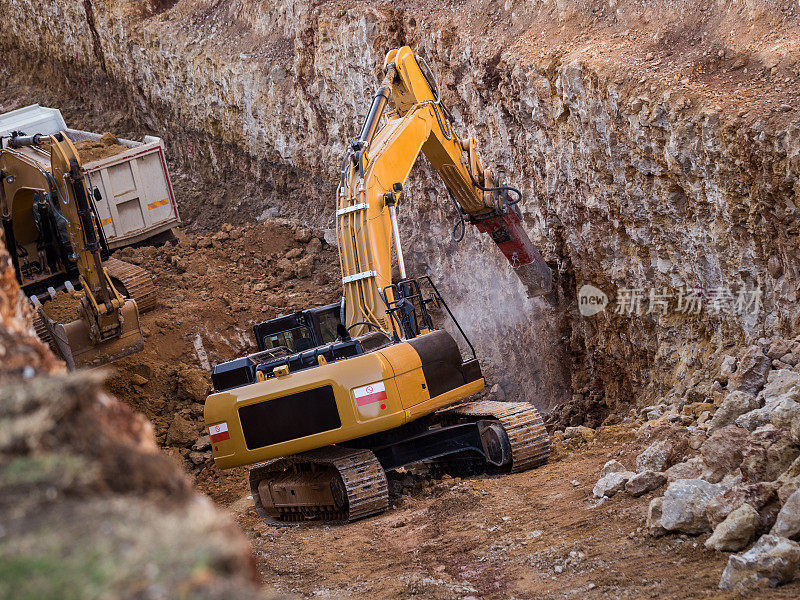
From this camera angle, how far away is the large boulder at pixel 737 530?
5.06 m

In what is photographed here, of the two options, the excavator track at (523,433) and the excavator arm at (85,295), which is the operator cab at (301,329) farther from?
the excavator arm at (85,295)

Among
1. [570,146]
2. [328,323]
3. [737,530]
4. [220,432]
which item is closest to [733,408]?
[737,530]

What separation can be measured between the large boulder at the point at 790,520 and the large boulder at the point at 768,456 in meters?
0.78

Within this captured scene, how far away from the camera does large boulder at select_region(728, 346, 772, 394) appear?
7.55 meters

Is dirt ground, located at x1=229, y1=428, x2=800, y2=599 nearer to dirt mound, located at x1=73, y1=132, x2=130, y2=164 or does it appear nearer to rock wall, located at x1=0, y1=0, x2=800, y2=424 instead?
rock wall, located at x1=0, y1=0, x2=800, y2=424

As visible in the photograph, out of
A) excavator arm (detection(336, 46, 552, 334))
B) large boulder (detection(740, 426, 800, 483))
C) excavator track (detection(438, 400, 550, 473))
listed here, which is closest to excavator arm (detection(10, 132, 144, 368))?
excavator arm (detection(336, 46, 552, 334))

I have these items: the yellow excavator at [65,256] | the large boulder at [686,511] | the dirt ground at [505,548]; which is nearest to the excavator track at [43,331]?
the yellow excavator at [65,256]

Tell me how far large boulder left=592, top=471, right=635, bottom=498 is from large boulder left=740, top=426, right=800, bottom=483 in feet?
3.82

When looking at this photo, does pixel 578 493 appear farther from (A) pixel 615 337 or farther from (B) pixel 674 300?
(A) pixel 615 337

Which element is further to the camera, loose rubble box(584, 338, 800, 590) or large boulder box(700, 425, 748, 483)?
large boulder box(700, 425, 748, 483)

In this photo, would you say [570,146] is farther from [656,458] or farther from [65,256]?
[65,256]

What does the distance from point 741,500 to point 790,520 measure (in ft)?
1.57

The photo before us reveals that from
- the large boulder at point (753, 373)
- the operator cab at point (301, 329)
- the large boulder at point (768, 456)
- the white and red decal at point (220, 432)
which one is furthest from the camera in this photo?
the operator cab at point (301, 329)

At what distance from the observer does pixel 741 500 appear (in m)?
5.27
